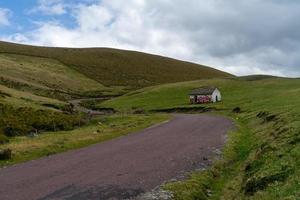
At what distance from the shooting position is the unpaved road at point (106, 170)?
904 inches

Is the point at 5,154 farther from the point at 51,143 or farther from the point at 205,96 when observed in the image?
the point at 205,96

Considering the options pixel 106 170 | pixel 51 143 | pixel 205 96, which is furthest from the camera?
pixel 205 96

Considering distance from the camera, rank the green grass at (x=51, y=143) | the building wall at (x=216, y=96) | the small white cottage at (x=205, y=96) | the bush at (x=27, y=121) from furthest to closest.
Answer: the building wall at (x=216, y=96), the small white cottage at (x=205, y=96), the bush at (x=27, y=121), the green grass at (x=51, y=143)

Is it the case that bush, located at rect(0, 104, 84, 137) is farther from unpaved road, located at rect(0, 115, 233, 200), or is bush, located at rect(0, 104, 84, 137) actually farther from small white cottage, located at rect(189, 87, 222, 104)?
small white cottage, located at rect(189, 87, 222, 104)

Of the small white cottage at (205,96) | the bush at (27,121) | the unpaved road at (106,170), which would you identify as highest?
the small white cottage at (205,96)

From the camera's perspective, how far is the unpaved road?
2295 cm

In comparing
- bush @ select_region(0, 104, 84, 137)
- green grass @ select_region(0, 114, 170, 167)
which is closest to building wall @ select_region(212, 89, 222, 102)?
bush @ select_region(0, 104, 84, 137)

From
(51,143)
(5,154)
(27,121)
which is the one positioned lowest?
(5,154)

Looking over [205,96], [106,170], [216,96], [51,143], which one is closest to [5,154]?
[51,143]

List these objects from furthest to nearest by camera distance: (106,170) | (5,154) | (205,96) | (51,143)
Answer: (205,96)
(51,143)
(5,154)
(106,170)

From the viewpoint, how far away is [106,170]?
28734 millimetres

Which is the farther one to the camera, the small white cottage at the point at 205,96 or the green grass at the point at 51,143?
the small white cottage at the point at 205,96

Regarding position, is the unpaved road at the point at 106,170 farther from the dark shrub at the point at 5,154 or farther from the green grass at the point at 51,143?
the dark shrub at the point at 5,154

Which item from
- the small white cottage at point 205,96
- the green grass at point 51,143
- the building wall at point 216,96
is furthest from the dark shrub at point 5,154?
the building wall at point 216,96
